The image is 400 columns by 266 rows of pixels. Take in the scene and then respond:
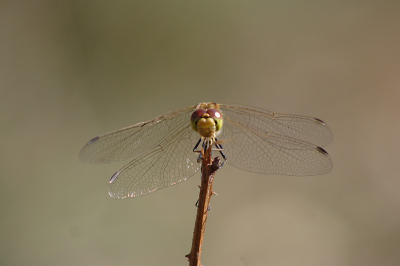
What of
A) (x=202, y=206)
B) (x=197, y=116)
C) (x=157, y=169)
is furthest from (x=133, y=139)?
(x=202, y=206)

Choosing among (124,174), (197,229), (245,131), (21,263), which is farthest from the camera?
(21,263)

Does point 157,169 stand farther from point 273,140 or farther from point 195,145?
point 273,140

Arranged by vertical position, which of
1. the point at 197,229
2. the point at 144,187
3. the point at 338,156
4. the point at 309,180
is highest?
the point at 338,156

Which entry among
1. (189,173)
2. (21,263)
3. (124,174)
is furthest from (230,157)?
(21,263)

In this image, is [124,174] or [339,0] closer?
[124,174]

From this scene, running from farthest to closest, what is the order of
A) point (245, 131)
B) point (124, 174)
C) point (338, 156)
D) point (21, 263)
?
1. point (338, 156)
2. point (21, 263)
3. point (245, 131)
4. point (124, 174)

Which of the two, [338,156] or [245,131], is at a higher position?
[338,156]

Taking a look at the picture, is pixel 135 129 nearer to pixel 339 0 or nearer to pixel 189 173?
pixel 189 173
